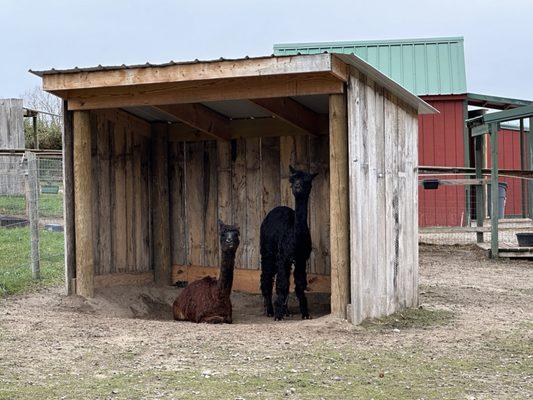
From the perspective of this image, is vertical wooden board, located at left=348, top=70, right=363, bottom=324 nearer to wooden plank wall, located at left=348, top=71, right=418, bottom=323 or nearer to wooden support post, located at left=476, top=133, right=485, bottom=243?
wooden plank wall, located at left=348, top=71, right=418, bottom=323

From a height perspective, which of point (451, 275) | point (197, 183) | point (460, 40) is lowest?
point (451, 275)

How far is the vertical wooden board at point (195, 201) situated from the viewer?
11.2 metres

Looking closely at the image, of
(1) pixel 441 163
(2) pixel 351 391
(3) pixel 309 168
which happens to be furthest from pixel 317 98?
(1) pixel 441 163

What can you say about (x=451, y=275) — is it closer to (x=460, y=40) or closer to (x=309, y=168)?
(x=309, y=168)

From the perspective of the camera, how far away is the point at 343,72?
7.80 metres

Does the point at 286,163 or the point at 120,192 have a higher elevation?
the point at 286,163

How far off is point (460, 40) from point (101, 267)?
50.8ft

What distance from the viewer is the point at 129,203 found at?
35.1ft

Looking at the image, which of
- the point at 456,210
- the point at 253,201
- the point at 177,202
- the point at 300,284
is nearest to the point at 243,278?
the point at 253,201

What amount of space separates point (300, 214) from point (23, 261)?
523cm

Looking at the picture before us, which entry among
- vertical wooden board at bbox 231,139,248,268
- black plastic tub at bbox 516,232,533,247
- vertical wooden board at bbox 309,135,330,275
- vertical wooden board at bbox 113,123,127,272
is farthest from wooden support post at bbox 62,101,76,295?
black plastic tub at bbox 516,232,533,247

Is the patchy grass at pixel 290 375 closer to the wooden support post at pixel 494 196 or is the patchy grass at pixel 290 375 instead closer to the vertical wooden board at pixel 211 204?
the vertical wooden board at pixel 211 204

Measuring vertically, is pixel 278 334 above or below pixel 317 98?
below

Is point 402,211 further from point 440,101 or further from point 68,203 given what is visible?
point 440,101
